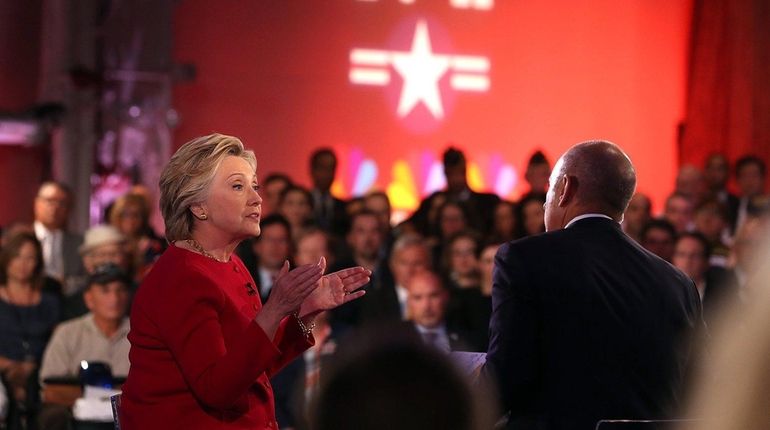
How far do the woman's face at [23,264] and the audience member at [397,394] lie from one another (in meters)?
5.33

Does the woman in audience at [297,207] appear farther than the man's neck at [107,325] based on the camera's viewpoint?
Result: Yes

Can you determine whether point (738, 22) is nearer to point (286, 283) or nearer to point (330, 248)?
point (330, 248)

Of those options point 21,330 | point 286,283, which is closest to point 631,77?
point 21,330

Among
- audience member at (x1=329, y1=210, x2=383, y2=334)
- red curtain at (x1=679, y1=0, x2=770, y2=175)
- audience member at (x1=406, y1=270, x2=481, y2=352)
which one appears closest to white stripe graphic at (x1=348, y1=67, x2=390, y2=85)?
red curtain at (x1=679, y1=0, x2=770, y2=175)

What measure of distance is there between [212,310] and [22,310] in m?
3.95

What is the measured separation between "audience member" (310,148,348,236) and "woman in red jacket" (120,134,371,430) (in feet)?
15.5

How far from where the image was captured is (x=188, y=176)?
8.24 ft

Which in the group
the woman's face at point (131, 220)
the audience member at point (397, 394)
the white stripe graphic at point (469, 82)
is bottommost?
the woman's face at point (131, 220)

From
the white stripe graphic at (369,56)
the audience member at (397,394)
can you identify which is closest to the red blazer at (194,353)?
the audience member at (397,394)

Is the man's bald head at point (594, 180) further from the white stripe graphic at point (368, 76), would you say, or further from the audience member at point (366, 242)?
the white stripe graphic at point (368, 76)

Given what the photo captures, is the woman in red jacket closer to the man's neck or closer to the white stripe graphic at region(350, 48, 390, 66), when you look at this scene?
the man's neck

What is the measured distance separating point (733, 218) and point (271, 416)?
19.0 ft

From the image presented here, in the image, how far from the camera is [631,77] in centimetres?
1023

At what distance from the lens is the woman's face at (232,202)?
99.1 inches
